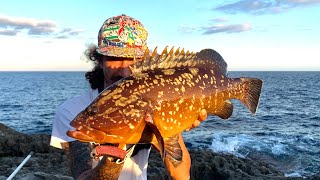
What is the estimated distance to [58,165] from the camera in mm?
10984

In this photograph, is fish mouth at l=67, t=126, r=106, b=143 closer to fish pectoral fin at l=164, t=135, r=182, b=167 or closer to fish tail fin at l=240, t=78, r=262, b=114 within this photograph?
fish pectoral fin at l=164, t=135, r=182, b=167

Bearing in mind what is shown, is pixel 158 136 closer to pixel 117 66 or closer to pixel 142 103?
pixel 142 103

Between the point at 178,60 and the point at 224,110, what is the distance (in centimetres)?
86

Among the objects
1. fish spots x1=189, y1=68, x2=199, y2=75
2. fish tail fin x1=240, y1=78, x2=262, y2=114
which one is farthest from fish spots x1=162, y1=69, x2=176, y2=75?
fish tail fin x1=240, y1=78, x2=262, y2=114

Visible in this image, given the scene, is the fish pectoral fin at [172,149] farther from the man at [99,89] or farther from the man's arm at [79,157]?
the man's arm at [79,157]

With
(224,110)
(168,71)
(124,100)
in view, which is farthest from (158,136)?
(224,110)

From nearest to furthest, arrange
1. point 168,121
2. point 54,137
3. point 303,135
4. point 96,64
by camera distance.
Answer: point 168,121, point 54,137, point 96,64, point 303,135

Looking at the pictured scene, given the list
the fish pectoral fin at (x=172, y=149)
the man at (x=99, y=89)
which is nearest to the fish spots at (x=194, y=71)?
the man at (x=99, y=89)

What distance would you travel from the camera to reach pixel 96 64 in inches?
188

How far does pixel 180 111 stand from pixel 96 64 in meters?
1.70

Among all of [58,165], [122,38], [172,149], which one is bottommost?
[58,165]

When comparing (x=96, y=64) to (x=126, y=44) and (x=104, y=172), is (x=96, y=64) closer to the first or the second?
(x=126, y=44)

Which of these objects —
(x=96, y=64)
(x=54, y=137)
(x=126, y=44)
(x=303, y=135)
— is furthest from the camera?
(x=303, y=135)

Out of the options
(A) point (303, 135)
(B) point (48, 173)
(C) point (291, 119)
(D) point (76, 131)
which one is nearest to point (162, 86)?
(D) point (76, 131)
